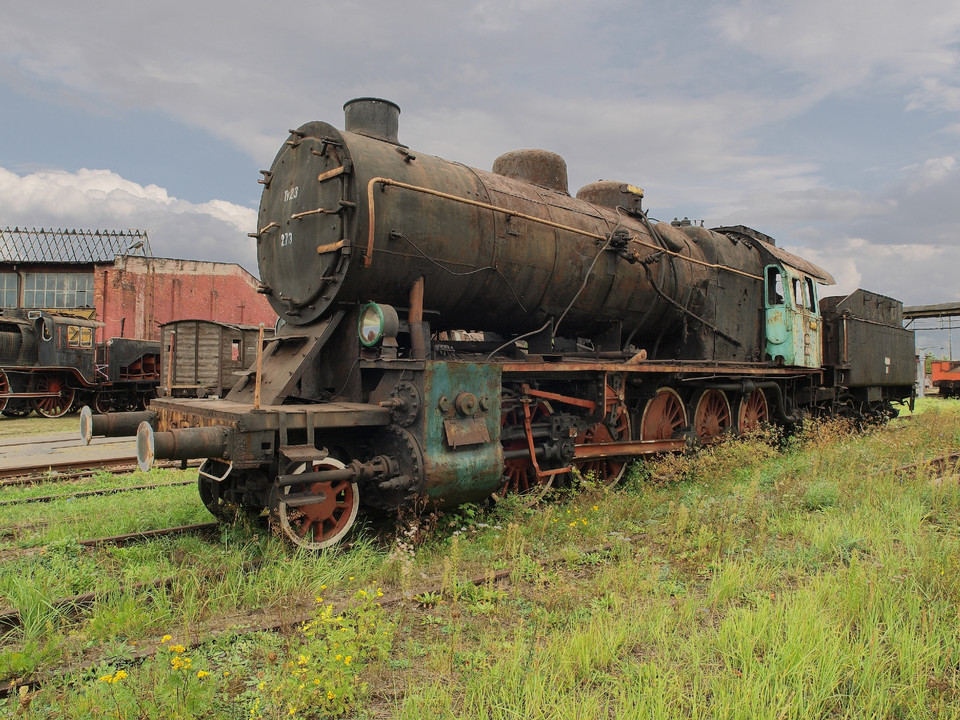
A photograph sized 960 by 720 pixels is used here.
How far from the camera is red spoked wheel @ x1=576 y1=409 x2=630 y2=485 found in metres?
7.19

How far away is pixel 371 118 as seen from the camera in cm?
630

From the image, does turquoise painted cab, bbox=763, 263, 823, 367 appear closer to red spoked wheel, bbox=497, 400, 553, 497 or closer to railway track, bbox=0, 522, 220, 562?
red spoked wheel, bbox=497, 400, 553, 497

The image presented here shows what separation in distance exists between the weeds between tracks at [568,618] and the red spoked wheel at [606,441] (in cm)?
124

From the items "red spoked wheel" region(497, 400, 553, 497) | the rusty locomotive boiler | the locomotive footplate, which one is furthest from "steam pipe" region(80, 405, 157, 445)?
"red spoked wheel" region(497, 400, 553, 497)

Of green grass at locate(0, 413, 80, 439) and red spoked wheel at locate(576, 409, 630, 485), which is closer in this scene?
red spoked wheel at locate(576, 409, 630, 485)

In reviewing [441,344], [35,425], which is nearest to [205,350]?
[35,425]

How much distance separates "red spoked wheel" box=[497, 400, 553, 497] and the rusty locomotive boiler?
0.08 feet

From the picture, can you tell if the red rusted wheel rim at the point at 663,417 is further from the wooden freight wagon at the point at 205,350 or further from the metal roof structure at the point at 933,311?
the metal roof structure at the point at 933,311

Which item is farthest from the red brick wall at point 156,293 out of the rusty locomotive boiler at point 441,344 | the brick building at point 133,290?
the rusty locomotive boiler at point 441,344

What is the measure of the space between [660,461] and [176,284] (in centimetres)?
2800

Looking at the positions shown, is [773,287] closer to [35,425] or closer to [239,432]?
[239,432]

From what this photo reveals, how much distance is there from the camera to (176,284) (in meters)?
30.3

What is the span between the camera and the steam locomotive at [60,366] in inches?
734

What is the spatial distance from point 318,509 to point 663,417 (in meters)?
4.76
